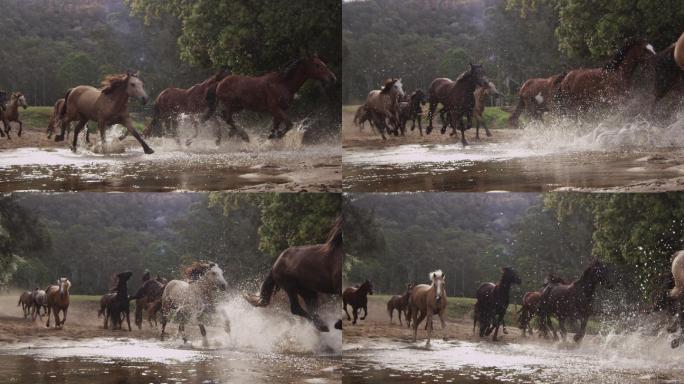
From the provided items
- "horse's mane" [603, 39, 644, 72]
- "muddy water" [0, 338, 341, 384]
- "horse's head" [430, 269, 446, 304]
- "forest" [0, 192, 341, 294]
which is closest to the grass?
"horse's mane" [603, 39, 644, 72]

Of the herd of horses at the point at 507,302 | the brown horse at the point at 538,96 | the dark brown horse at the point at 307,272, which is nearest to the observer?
the brown horse at the point at 538,96

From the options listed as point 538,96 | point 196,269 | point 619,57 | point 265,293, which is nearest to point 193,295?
point 196,269

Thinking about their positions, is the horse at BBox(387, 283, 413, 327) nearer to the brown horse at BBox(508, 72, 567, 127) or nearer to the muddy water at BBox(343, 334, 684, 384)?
the muddy water at BBox(343, 334, 684, 384)

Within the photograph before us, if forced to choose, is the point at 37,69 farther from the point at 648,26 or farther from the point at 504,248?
the point at 648,26

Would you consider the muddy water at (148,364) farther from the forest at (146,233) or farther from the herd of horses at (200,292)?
the forest at (146,233)

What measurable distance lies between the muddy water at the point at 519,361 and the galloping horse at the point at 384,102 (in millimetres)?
1528

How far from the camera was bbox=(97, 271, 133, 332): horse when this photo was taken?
6824mm

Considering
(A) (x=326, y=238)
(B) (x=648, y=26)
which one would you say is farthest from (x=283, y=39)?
(B) (x=648, y=26)

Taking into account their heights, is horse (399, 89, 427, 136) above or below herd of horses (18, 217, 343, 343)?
above

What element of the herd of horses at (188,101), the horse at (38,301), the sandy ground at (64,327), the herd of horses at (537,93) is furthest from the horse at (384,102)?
the horse at (38,301)

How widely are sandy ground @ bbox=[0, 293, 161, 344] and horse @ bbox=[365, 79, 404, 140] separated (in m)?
2.10

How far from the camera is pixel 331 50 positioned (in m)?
6.71

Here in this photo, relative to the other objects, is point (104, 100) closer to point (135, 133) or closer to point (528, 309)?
point (135, 133)

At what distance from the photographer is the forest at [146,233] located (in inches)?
265
